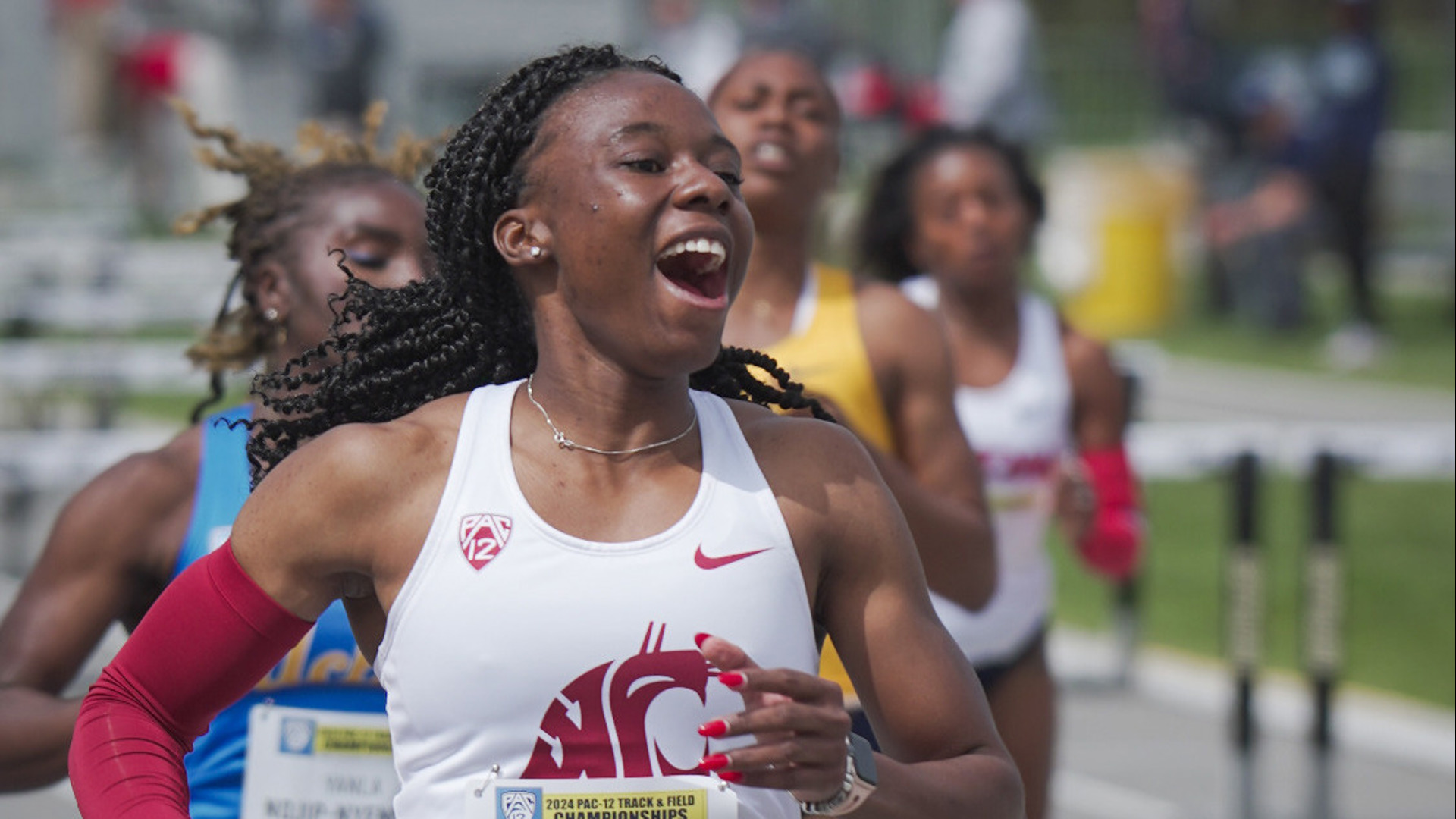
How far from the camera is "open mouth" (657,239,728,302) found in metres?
2.42

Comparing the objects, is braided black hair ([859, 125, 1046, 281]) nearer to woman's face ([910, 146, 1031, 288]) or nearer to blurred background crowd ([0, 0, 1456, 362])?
woman's face ([910, 146, 1031, 288])

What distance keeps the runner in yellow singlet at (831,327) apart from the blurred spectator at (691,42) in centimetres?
728

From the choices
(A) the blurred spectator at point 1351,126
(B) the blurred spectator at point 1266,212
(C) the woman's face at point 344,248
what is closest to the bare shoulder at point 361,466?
(C) the woman's face at point 344,248

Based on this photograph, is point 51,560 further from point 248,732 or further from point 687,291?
point 687,291

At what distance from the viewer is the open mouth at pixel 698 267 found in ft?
7.94

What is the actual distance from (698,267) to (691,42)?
12.9 meters

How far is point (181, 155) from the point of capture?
70.0 ft

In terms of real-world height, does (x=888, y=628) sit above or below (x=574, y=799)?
above

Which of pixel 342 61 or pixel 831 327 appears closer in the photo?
pixel 831 327

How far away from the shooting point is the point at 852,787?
2.29 meters

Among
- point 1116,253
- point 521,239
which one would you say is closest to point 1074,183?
point 1116,253

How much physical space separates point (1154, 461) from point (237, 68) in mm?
16122

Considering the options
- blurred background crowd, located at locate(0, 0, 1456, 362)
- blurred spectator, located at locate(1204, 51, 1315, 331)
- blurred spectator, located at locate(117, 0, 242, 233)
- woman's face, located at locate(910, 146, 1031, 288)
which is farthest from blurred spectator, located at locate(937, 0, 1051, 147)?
blurred spectator, located at locate(117, 0, 242, 233)

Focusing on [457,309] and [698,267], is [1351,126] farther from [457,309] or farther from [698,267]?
[698,267]
